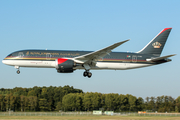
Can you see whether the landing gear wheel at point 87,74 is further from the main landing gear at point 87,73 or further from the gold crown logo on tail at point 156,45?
the gold crown logo on tail at point 156,45

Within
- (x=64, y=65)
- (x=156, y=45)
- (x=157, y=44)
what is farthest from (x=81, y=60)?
(x=157, y=44)

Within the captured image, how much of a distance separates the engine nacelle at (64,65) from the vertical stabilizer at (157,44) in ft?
47.6

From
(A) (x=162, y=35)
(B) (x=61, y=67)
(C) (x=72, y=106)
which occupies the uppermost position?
(A) (x=162, y=35)

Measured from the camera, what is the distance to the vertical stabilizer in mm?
49156

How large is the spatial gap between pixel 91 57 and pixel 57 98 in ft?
244

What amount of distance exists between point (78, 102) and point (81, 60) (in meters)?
62.8

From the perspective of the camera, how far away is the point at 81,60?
4275 cm

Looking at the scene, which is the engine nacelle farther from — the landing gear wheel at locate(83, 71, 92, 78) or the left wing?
the landing gear wheel at locate(83, 71, 92, 78)

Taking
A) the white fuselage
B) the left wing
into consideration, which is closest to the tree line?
the white fuselage

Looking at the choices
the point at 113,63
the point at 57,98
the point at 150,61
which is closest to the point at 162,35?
the point at 150,61

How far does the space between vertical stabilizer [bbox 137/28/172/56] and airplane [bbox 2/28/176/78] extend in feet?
5.22

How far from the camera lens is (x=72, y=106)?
10150cm

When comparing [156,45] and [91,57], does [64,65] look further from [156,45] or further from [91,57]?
[156,45]

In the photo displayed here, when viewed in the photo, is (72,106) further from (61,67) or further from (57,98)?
(61,67)
